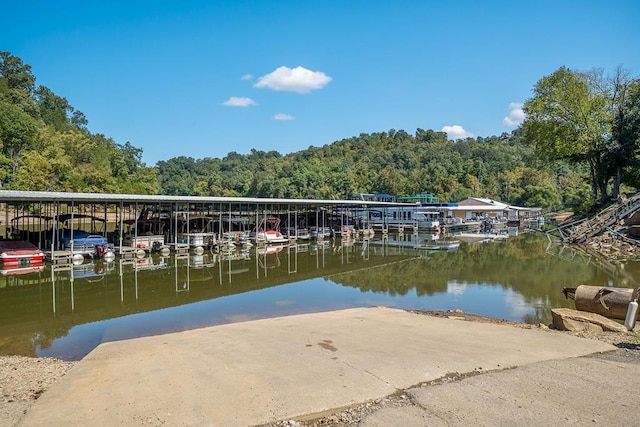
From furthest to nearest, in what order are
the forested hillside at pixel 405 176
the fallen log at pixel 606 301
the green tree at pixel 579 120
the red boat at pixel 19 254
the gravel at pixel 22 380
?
1. the forested hillside at pixel 405 176
2. the green tree at pixel 579 120
3. the red boat at pixel 19 254
4. the fallen log at pixel 606 301
5. the gravel at pixel 22 380

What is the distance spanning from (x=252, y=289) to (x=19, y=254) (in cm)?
1324

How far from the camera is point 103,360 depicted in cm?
761

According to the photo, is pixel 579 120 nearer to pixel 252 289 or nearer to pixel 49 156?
pixel 252 289

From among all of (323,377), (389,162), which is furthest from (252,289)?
(389,162)

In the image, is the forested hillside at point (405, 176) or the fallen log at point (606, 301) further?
the forested hillside at point (405, 176)

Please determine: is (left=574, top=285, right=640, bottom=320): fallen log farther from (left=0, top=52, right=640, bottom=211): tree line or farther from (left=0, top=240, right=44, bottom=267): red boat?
(left=0, top=52, right=640, bottom=211): tree line

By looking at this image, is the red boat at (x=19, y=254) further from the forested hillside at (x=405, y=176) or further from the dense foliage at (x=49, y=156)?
the forested hillside at (x=405, y=176)

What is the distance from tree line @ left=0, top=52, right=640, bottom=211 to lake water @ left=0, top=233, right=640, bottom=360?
1659 centimetres

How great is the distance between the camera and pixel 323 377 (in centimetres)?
616

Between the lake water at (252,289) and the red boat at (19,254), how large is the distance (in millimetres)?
1596

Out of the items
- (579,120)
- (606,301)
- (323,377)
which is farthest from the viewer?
(579,120)

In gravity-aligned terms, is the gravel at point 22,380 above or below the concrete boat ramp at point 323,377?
below

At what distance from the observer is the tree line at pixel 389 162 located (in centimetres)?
3906

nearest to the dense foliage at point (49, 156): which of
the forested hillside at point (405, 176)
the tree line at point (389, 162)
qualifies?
the tree line at point (389, 162)
